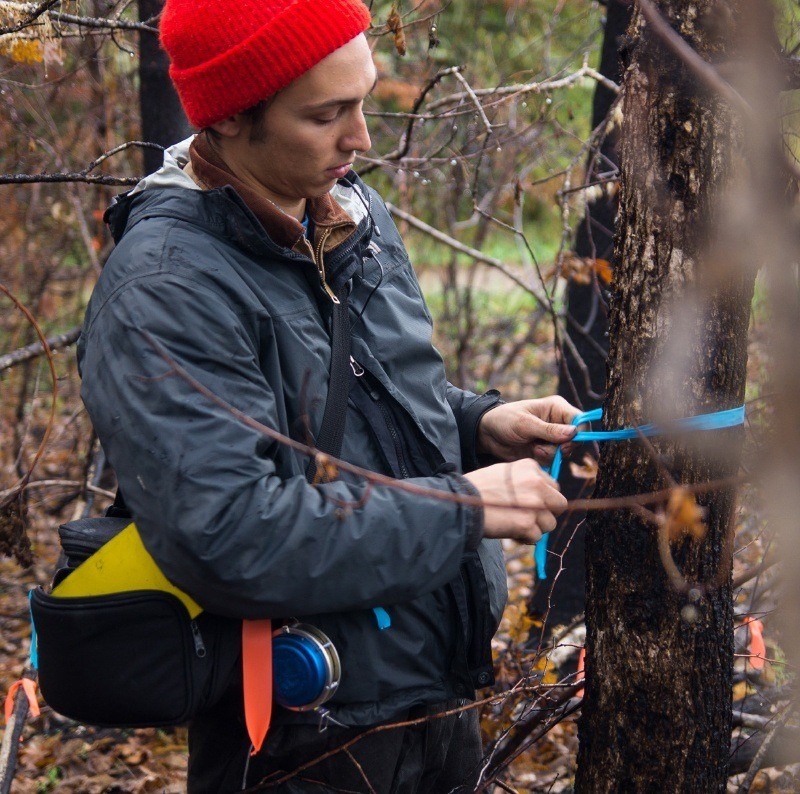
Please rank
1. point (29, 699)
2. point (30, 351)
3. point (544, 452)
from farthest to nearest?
1. point (30, 351)
2. point (29, 699)
3. point (544, 452)

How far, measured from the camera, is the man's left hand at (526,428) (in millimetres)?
1980

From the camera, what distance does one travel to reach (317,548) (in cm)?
147

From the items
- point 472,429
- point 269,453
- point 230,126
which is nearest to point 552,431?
point 472,429

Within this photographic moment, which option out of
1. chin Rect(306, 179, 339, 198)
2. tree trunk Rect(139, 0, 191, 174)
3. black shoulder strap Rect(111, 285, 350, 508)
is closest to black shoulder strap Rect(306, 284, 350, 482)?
black shoulder strap Rect(111, 285, 350, 508)

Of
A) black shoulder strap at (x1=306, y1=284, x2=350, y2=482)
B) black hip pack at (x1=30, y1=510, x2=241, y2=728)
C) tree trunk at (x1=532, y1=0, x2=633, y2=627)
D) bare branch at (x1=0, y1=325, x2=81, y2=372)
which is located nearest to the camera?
black hip pack at (x1=30, y1=510, x2=241, y2=728)

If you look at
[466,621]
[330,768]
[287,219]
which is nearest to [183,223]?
[287,219]

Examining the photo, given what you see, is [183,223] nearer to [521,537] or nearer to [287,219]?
[287,219]

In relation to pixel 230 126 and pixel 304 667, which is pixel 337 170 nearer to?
pixel 230 126

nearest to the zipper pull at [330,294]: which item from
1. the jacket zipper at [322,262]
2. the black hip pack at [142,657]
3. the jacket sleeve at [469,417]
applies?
the jacket zipper at [322,262]

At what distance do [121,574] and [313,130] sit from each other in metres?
0.92

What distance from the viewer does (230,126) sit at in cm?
174

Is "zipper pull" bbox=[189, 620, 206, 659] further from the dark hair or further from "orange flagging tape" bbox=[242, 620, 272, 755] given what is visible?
the dark hair

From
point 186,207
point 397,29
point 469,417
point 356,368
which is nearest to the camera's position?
point 186,207

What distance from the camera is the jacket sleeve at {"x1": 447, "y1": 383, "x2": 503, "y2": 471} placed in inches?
84.4
